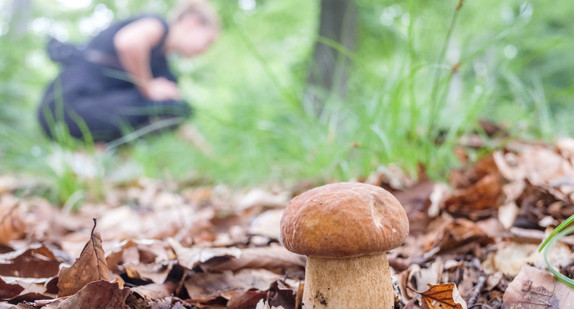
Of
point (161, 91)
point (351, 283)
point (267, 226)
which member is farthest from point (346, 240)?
point (161, 91)

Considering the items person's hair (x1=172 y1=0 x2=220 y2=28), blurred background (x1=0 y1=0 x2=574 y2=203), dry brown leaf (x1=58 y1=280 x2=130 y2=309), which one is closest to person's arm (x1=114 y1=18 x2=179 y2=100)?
person's hair (x1=172 y1=0 x2=220 y2=28)

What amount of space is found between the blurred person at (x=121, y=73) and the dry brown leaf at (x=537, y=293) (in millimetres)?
4171

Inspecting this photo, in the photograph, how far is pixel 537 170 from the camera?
1980mm

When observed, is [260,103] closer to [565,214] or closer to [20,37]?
[565,214]

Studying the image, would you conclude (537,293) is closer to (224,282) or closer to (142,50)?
(224,282)

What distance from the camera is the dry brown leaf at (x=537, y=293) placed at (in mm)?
956

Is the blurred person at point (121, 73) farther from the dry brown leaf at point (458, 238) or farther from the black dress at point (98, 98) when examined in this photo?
the dry brown leaf at point (458, 238)

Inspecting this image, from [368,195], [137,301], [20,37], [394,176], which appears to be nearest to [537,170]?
[394,176]

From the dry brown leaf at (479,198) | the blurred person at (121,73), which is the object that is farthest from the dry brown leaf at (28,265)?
the blurred person at (121,73)

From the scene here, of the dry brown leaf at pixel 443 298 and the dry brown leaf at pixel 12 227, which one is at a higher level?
the dry brown leaf at pixel 443 298

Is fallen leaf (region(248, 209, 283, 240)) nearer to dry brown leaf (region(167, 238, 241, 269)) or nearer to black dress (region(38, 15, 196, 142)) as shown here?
dry brown leaf (region(167, 238, 241, 269))

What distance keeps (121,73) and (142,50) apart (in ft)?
1.59

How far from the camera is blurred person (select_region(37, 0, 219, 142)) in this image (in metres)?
5.02

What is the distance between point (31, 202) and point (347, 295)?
8.54 ft
